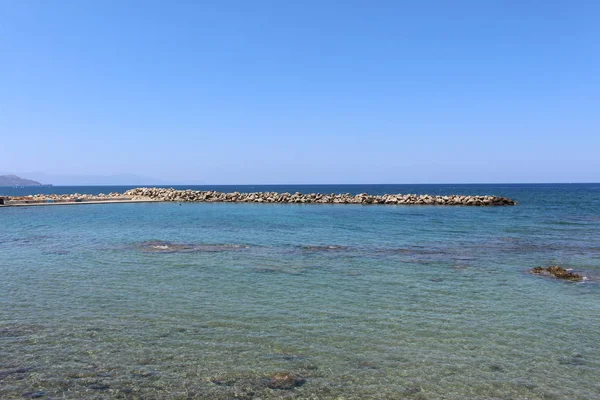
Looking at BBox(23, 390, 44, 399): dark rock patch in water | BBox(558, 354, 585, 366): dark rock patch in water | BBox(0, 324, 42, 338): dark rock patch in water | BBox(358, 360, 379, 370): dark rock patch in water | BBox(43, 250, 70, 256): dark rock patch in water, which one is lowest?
BBox(558, 354, 585, 366): dark rock patch in water

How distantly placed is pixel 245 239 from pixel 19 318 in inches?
620

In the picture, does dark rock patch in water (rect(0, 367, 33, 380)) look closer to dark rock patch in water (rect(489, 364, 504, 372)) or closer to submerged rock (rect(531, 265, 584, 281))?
dark rock patch in water (rect(489, 364, 504, 372))

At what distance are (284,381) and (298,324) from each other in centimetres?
275

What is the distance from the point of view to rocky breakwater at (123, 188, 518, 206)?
6247 cm

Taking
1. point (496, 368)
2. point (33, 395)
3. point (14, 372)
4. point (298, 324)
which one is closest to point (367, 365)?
point (496, 368)

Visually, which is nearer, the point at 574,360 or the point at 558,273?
the point at 574,360

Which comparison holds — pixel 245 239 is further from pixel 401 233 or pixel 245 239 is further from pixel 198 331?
pixel 198 331

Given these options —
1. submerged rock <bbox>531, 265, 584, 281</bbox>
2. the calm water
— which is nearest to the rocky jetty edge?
the calm water

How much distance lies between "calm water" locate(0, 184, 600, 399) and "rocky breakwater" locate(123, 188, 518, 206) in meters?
→ 42.8

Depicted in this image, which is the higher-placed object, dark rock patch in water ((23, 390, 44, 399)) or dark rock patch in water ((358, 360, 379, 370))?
dark rock patch in water ((23, 390, 44, 399))

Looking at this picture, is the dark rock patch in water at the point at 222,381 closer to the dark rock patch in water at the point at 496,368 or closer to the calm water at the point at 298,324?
the calm water at the point at 298,324

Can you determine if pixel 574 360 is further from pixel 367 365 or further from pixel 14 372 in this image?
pixel 14 372

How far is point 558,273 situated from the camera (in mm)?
15453

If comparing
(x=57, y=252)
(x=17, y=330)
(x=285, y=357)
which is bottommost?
(x=285, y=357)
